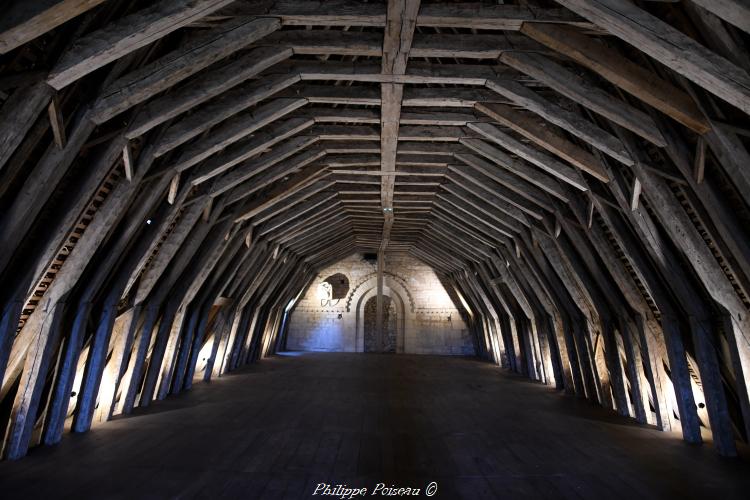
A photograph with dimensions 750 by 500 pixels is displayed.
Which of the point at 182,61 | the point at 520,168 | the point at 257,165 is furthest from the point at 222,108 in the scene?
the point at 520,168

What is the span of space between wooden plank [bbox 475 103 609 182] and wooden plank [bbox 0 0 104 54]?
4.15 m

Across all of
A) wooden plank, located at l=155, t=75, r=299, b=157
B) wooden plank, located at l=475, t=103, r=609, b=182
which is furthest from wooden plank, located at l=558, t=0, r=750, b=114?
wooden plank, located at l=155, t=75, r=299, b=157

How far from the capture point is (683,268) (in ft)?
15.7

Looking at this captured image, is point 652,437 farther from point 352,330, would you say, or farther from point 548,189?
point 352,330

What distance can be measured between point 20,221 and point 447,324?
48.2 feet

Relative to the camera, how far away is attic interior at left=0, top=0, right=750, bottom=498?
307cm

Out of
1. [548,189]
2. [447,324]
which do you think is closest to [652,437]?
[548,189]

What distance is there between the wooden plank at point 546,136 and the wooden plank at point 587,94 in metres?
0.87

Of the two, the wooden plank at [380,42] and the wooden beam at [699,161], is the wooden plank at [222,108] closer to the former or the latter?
the wooden plank at [380,42]

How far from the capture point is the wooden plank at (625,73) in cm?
325

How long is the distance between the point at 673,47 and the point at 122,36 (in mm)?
3652

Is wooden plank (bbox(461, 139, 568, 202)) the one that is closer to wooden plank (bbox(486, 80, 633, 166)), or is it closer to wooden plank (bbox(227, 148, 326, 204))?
wooden plank (bbox(486, 80, 633, 166))

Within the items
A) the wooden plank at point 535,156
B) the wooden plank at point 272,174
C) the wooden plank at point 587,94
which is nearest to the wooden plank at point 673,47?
the wooden plank at point 587,94

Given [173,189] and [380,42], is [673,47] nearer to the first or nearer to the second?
[380,42]
